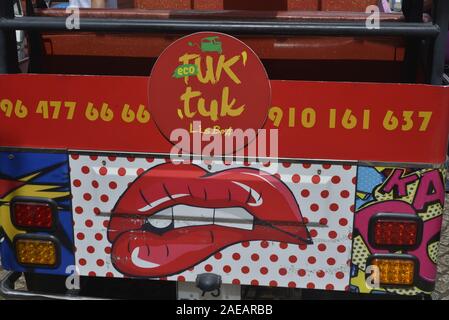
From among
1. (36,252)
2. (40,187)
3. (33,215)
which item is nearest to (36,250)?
(36,252)

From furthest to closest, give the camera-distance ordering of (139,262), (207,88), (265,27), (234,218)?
(139,262) < (234,218) < (207,88) < (265,27)

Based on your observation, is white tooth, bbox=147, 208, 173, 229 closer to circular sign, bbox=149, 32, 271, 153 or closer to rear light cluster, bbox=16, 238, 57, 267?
circular sign, bbox=149, 32, 271, 153

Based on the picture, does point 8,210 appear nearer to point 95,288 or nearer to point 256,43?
point 95,288

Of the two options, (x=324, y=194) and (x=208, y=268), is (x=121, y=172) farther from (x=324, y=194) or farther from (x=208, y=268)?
(x=324, y=194)

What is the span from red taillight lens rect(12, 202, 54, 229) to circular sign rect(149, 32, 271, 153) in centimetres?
63

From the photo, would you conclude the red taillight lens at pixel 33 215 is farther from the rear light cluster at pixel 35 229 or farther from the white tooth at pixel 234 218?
the white tooth at pixel 234 218

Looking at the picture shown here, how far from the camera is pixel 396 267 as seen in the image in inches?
90.4

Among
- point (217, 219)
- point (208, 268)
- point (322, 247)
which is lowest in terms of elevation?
point (208, 268)

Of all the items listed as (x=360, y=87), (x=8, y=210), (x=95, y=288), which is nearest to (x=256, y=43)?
(x=360, y=87)

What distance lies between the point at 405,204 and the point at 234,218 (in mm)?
678

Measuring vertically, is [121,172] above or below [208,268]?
above

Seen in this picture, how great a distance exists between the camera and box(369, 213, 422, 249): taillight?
224 cm

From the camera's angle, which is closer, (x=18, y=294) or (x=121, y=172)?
(x=121, y=172)

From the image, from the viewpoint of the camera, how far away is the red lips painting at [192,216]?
2281mm
